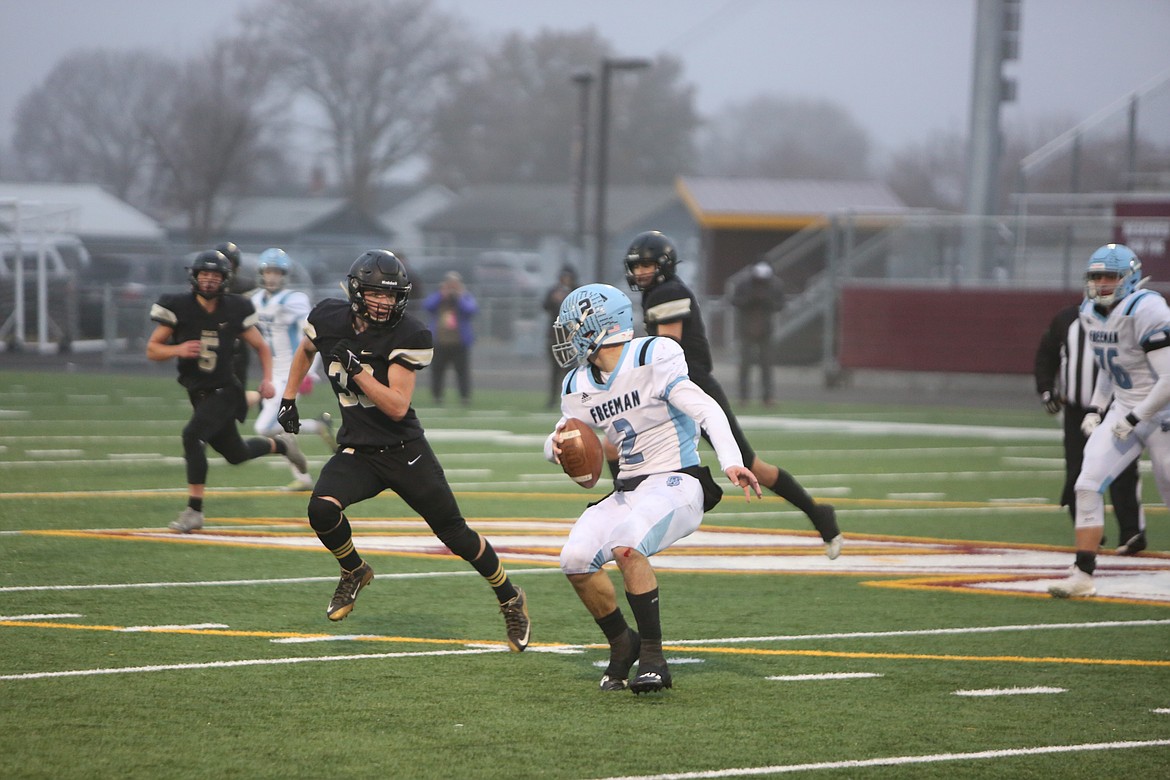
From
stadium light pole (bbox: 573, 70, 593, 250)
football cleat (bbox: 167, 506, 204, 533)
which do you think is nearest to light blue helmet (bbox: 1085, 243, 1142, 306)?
football cleat (bbox: 167, 506, 204, 533)

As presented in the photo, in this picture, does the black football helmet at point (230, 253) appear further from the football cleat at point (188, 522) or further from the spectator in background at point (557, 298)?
the spectator in background at point (557, 298)

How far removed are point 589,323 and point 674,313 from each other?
7.34ft

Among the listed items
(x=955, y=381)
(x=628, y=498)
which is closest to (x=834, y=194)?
(x=955, y=381)

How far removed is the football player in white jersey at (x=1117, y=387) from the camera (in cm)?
847

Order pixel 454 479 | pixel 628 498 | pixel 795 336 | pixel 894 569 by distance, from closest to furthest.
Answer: pixel 628 498
pixel 894 569
pixel 454 479
pixel 795 336

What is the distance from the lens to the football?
6.16 meters

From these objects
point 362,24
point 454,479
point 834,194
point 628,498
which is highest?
point 362,24

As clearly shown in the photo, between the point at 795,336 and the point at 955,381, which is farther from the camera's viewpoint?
the point at 795,336

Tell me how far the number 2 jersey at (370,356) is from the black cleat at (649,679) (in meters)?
1.64

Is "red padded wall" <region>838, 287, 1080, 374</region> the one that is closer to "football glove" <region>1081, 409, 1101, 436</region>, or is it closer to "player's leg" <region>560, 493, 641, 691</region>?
"football glove" <region>1081, 409, 1101, 436</region>

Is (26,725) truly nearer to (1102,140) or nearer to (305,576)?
(305,576)

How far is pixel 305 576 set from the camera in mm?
8727

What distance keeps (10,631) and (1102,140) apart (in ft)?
79.0

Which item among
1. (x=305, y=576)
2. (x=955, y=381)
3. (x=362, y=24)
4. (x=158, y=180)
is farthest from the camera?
(x=362, y=24)
